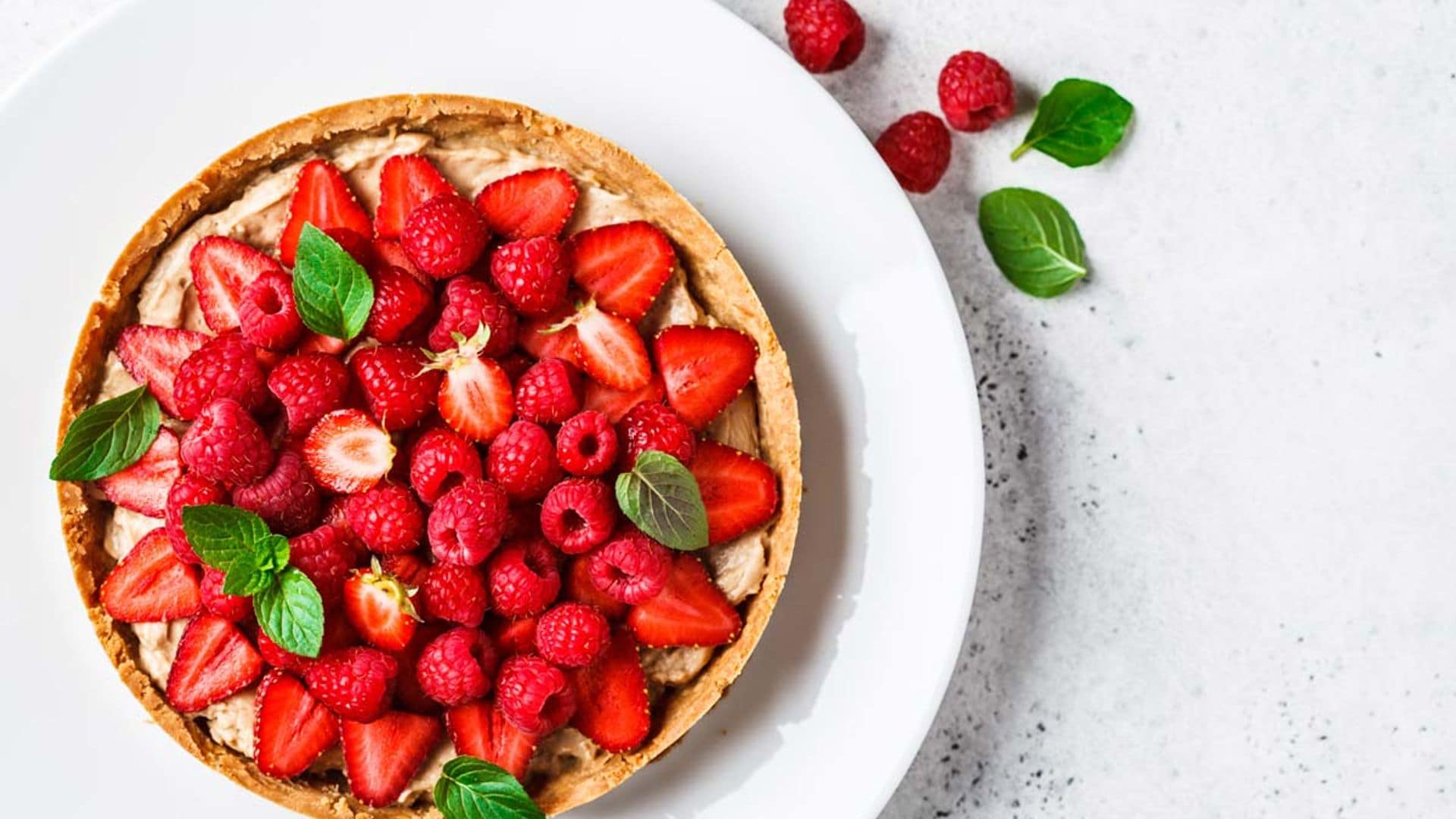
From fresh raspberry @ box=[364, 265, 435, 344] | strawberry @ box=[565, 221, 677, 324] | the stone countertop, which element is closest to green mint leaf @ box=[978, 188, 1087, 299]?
the stone countertop

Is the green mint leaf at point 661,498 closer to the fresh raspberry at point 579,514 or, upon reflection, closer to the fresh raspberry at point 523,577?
the fresh raspberry at point 579,514

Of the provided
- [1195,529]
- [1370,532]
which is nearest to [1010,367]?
[1195,529]

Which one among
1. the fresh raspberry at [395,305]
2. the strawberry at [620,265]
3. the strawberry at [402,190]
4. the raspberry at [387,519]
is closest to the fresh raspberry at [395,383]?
the fresh raspberry at [395,305]

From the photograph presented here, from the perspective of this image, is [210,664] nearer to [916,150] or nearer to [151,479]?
[151,479]

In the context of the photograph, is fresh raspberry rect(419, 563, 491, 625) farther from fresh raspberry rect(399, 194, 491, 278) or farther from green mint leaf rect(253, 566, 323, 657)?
fresh raspberry rect(399, 194, 491, 278)

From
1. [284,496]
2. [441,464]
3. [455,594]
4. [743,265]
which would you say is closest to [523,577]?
[455,594]

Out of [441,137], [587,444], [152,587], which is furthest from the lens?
[441,137]

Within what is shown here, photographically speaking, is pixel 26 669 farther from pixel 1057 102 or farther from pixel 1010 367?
pixel 1057 102
